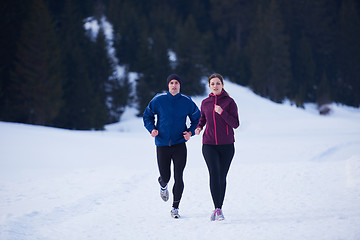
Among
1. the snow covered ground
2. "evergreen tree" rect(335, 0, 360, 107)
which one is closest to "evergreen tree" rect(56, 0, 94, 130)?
the snow covered ground

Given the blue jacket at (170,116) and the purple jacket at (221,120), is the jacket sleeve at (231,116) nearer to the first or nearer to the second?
the purple jacket at (221,120)

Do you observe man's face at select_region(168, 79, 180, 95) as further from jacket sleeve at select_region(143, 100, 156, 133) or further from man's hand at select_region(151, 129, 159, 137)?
man's hand at select_region(151, 129, 159, 137)

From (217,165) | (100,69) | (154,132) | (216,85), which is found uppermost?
(100,69)

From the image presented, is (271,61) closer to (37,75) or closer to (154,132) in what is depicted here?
(37,75)

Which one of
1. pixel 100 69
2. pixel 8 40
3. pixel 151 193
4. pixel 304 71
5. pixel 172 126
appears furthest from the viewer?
pixel 304 71

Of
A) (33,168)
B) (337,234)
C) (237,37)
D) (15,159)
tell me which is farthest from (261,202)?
(237,37)

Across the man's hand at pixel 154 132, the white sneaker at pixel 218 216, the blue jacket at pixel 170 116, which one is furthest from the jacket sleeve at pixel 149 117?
the white sneaker at pixel 218 216

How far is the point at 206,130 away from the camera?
16.3 feet

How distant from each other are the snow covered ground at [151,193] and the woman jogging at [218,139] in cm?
48

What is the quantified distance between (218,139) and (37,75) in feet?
73.3

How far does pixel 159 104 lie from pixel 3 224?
2800 mm

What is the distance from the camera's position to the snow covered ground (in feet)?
14.8

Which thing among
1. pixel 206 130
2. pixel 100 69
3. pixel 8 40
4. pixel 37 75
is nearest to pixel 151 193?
pixel 206 130

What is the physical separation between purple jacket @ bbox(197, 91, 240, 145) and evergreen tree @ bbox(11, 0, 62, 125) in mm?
21075
